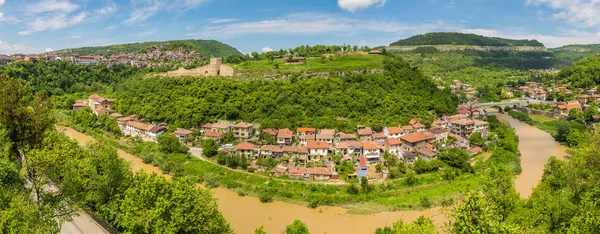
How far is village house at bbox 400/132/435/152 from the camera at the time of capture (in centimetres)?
2583

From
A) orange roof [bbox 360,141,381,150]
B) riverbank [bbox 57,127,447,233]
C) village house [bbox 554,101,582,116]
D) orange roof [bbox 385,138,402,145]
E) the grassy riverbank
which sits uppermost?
village house [bbox 554,101,582,116]

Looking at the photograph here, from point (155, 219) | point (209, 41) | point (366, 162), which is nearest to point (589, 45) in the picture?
point (209, 41)

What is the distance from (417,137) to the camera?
2633cm

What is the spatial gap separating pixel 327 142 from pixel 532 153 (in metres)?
19.1

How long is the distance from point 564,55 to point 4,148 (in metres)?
154

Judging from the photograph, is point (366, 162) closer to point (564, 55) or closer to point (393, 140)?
point (393, 140)

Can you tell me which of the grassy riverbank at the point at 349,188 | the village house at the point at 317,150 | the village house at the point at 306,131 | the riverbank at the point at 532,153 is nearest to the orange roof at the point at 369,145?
the village house at the point at 317,150

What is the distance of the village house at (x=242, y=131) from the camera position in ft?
96.8

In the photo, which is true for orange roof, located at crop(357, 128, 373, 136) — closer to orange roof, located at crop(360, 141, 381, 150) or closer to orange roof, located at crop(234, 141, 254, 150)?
Answer: orange roof, located at crop(360, 141, 381, 150)

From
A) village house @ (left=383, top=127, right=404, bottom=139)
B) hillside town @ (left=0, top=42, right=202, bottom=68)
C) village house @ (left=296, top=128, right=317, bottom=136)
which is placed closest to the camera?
village house @ (left=383, top=127, right=404, bottom=139)

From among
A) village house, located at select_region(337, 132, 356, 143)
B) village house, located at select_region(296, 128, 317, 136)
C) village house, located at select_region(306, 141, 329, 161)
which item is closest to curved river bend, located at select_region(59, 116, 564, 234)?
village house, located at select_region(306, 141, 329, 161)

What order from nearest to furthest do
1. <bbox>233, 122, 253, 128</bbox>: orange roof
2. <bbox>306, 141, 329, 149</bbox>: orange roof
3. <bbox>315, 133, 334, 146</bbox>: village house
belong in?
<bbox>306, 141, 329, 149</bbox>: orange roof, <bbox>315, 133, 334, 146</bbox>: village house, <bbox>233, 122, 253, 128</bbox>: orange roof

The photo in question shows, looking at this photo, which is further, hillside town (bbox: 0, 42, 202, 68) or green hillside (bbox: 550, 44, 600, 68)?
green hillside (bbox: 550, 44, 600, 68)

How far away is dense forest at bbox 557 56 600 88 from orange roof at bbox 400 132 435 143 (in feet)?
133
